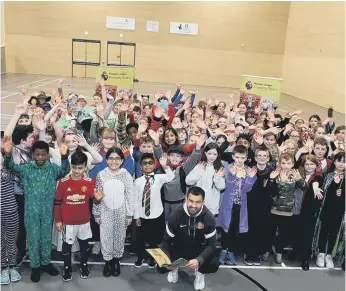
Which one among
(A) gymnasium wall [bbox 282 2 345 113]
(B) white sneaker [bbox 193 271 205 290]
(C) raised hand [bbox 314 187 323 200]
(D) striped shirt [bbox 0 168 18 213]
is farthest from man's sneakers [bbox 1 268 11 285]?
(A) gymnasium wall [bbox 282 2 345 113]

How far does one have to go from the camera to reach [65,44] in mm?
21703

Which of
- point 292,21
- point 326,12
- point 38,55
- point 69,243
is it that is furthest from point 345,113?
point 38,55

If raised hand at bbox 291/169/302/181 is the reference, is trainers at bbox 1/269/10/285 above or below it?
below

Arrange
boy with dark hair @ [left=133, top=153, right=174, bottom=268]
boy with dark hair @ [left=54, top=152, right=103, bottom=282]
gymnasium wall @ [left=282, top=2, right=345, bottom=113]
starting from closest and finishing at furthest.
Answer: boy with dark hair @ [left=54, top=152, right=103, bottom=282]
boy with dark hair @ [left=133, top=153, right=174, bottom=268]
gymnasium wall @ [left=282, top=2, right=345, bottom=113]

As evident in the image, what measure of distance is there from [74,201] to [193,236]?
4.42 ft

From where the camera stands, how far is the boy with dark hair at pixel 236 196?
438 centimetres

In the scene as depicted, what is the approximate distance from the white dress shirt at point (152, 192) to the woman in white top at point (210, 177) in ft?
0.90

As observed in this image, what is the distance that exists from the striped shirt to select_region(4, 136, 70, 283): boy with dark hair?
4.9 inches

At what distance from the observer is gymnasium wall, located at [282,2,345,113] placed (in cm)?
1666

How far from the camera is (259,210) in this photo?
449 cm

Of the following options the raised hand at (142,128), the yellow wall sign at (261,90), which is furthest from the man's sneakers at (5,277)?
the yellow wall sign at (261,90)

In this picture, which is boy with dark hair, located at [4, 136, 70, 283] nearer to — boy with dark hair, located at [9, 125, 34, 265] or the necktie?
boy with dark hair, located at [9, 125, 34, 265]

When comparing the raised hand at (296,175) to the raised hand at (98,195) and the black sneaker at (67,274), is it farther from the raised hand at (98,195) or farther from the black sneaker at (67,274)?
the black sneaker at (67,274)

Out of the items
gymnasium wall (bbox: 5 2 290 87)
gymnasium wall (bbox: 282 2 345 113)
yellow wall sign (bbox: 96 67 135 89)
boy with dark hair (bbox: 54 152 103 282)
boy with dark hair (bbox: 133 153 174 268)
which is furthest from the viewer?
gymnasium wall (bbox: 5 2 290 87)
